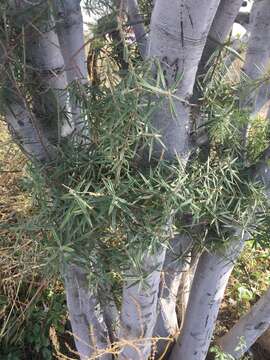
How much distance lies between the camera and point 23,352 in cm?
206

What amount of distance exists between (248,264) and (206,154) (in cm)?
166

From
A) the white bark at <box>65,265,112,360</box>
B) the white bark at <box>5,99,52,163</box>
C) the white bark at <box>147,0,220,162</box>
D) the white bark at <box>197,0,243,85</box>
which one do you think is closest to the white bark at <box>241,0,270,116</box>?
the white bark at <box>197,0,243,85</box>

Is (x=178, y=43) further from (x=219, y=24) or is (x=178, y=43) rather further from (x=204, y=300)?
(x=204, y=300)

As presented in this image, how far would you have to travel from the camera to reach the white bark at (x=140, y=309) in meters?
1.12

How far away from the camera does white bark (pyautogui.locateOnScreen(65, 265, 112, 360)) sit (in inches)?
51.6

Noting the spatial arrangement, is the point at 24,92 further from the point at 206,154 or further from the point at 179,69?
the point at 206,154

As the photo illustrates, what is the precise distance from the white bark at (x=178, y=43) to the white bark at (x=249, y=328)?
3.60ft

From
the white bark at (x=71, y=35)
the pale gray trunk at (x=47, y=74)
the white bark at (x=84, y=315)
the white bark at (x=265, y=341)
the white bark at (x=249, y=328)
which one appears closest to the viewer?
the pale gray trunk at (x=47, y=74)

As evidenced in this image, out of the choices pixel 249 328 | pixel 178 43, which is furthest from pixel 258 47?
pixel 249 328

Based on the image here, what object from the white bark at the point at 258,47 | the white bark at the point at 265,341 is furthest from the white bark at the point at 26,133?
the white bark at the point at 265,341

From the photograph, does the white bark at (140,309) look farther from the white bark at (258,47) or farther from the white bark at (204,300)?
the white bark at (258,47)

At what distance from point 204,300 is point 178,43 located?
105 centimetres

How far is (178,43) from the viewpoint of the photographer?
81cm

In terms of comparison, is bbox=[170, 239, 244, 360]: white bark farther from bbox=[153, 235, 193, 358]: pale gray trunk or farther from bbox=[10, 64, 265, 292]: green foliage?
bbox=[10, 64, 265, 292]: green foliage
